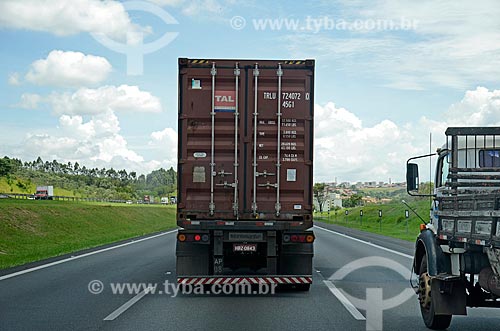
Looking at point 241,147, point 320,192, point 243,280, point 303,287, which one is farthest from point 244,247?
point 320,192

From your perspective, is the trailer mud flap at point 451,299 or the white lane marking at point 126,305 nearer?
the trailer mud flap at point 451,299

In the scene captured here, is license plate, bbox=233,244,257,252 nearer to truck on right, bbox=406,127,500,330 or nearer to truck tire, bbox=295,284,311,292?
truck tire, bbox=295,284,311,292

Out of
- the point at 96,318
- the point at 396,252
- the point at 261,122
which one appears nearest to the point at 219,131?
the point at 261,122

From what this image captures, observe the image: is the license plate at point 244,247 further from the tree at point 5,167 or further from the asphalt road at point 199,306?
the tree at point 5,167

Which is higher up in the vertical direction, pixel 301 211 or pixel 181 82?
pixel 181 82

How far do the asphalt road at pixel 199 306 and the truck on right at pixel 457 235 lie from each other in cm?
71

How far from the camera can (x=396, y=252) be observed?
24219 mm

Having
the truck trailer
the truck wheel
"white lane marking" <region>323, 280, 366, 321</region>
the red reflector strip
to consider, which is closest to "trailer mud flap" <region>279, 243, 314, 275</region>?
the truck trailer

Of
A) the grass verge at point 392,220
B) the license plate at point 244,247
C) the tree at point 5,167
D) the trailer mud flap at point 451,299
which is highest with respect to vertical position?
the tree at point 5,167

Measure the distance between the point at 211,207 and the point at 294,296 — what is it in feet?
6.98

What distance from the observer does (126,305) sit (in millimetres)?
11523

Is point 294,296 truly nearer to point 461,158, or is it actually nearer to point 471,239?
point 461,158

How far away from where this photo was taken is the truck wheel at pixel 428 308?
9.36 m

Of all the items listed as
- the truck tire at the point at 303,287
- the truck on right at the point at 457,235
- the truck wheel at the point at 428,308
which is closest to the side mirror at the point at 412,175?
the truck on right at the point at 457,235
